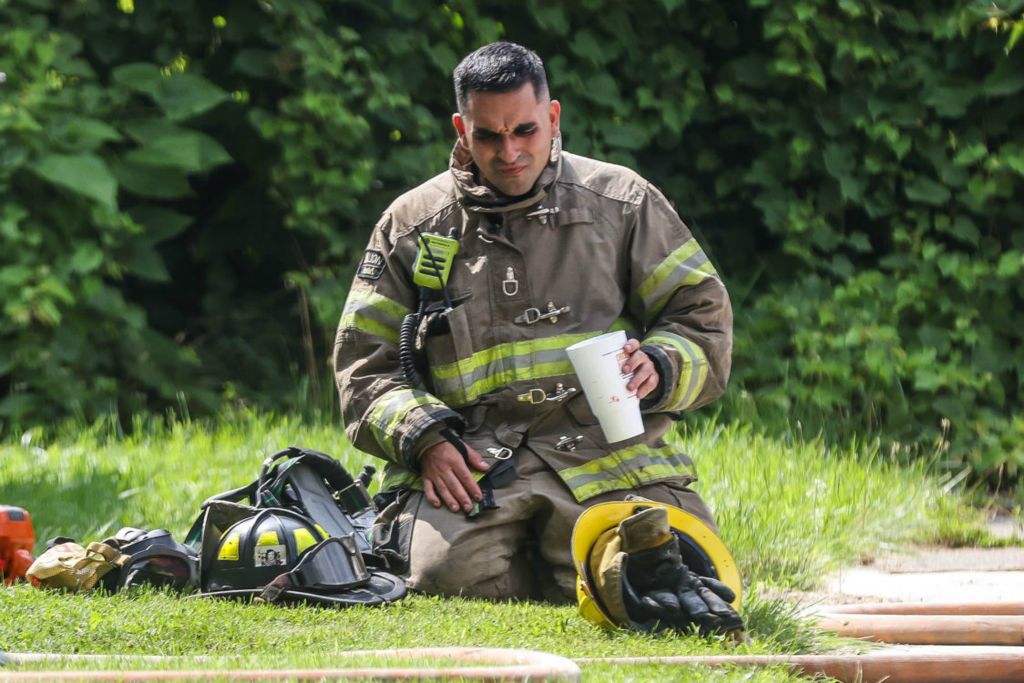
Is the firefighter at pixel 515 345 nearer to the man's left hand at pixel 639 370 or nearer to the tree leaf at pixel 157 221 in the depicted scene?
the man's left hand at pixel 639 370

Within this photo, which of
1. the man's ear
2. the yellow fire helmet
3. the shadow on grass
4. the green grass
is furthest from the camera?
the shadow on grass

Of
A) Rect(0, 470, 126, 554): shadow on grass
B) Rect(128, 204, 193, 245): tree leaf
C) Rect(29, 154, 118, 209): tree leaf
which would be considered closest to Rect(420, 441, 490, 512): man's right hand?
Rect(0, 470, 126, 554): shadow on grass

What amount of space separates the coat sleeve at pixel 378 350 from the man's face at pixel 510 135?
366 mm

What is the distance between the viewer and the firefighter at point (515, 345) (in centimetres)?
433

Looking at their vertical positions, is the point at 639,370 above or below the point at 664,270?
below

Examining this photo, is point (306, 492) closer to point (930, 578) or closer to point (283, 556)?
point (283, 556)

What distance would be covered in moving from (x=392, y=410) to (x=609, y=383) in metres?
0.71

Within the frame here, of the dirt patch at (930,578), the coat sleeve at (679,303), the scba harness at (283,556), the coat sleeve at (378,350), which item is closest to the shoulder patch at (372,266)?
the coat sleeve at (378,350)

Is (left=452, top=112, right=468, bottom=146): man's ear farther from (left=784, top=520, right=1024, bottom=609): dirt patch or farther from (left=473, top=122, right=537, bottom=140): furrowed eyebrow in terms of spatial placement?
(left=784, top=520, right=1024, bottom=609): dirt patch

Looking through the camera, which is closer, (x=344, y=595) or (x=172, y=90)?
(x=344, y=595)

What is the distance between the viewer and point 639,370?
13.2 feet

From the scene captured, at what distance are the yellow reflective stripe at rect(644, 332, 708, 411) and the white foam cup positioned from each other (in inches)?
9.9

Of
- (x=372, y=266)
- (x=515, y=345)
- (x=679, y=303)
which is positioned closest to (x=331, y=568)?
(x=515, y=345)

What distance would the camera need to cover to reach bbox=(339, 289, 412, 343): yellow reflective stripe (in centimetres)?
449
